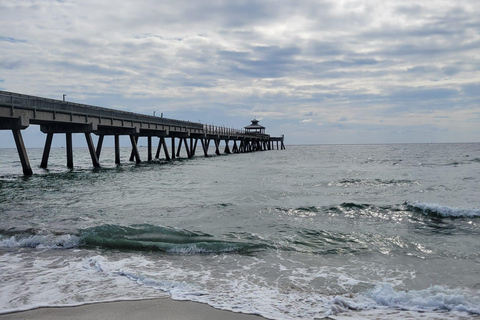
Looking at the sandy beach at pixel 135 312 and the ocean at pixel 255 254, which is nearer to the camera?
the sandy beach at pixel 135 312

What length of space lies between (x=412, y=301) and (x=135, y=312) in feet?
11.5

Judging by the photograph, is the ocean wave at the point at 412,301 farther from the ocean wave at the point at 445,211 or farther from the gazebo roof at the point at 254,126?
the gazebo roof at the point at 254,126

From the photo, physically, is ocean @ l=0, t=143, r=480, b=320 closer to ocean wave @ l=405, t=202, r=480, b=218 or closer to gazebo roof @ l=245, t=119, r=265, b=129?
ocean wave @ l=405, t=202, r=480, b=218

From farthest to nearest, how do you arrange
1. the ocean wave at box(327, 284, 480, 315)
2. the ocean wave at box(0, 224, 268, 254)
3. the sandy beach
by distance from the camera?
1. the ocean wave at box(0, 224, 268, 254)
2. the ocean wave at box(327, 284, 480, 315)
3. the sandy beach

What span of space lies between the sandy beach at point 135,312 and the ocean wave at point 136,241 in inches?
113

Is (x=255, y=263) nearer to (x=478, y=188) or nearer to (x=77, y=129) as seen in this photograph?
(x=478, y=188)

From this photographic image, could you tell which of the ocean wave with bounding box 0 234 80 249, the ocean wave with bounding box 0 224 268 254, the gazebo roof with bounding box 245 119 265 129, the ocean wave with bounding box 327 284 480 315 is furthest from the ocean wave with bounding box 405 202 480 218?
the gazebo roof with bounding box 245 119 265 129

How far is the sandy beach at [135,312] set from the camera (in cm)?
437

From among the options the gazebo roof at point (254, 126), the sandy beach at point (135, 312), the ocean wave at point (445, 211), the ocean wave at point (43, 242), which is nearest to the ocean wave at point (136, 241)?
→ the ocean wave at point (43, 242)

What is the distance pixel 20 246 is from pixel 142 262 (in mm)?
3163

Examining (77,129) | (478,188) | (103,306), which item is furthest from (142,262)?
(77,129)

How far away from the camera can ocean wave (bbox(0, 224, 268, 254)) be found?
7.78m

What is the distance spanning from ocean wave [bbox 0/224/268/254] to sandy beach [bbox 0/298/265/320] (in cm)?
288

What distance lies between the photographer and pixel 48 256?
23.8 feet
